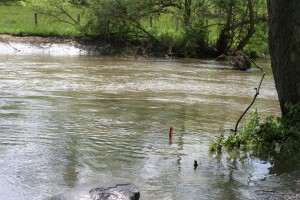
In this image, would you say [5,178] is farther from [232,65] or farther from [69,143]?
[232,65]

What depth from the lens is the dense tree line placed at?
28.6 m

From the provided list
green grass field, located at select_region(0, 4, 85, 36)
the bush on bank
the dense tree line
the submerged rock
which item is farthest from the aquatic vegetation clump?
green grass field, located at select_region(0, 4, 85, 36)

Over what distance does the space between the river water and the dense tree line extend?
9788mm

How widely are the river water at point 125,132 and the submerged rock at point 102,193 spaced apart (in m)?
0.52

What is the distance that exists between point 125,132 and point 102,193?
14.0 ft

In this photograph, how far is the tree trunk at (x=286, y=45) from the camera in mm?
8531

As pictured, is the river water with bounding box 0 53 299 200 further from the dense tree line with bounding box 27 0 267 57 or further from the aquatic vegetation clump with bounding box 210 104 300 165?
the dense tree line with bounding box 27 0 267 57

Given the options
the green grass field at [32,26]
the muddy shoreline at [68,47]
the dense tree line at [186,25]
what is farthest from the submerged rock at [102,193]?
the green grass field at [32,26]

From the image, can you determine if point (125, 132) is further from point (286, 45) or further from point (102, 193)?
point (102, 193)

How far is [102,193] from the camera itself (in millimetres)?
5719

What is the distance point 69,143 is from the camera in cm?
898

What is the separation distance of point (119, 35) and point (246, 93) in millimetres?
15242

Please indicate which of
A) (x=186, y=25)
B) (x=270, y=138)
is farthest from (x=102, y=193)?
(x=186, y=25)

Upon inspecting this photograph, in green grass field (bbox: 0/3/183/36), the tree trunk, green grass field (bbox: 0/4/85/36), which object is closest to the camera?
the tree trunk
